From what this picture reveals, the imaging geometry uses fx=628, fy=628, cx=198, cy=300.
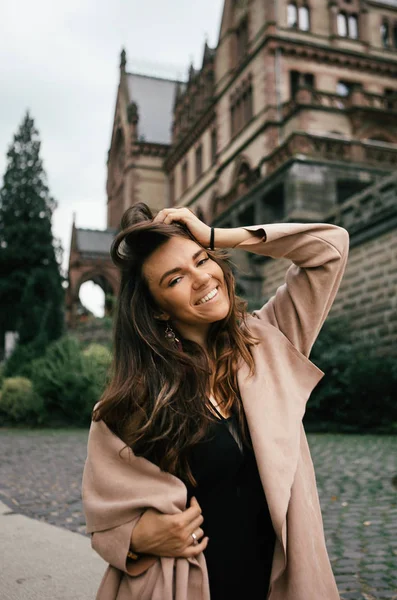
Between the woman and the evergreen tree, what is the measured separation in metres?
24.7

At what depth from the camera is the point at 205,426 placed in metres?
1.85

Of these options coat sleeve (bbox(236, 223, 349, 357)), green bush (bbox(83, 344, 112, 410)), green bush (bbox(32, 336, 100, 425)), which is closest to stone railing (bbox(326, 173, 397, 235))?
green bush (bbox(83, 344, 112, 410))

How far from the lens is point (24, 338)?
24672 millimetres

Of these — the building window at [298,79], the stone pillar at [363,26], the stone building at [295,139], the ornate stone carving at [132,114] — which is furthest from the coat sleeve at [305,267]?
the ornate stone carving at [132,114]

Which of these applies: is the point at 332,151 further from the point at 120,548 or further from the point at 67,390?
the point at 120,548

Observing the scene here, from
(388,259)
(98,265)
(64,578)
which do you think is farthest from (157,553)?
(98,265)

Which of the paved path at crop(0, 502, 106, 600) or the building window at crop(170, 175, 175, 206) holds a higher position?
the building window at crop(170, 175, 175, 206)

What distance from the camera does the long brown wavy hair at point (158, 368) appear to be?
1.82 m

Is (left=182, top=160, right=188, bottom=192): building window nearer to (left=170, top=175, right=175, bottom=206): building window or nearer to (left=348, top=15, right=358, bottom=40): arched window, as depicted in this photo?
(left=170, top=175, right=175, bottom=206): building window

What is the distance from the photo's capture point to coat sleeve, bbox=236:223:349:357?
2.07 metres

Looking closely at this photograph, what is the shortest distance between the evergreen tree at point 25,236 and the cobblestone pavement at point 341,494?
58.6 ft

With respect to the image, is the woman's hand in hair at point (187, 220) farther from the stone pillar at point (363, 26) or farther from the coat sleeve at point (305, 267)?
the stone pillar at point (363, 26)

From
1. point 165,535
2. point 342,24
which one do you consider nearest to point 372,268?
point 165,535

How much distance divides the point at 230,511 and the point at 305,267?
826 mm
